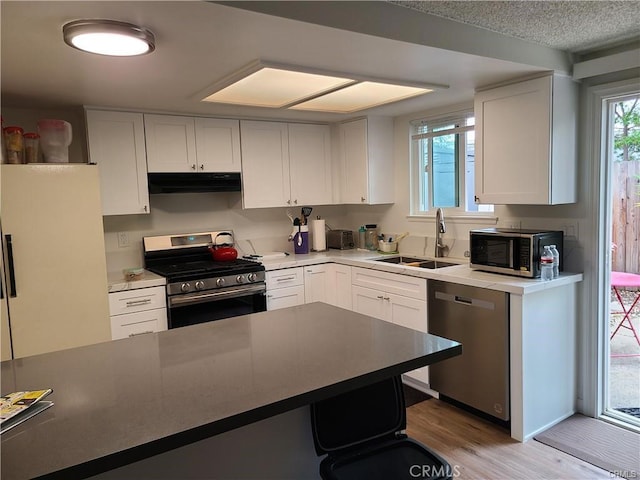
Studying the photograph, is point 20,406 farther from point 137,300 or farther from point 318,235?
point 318,235

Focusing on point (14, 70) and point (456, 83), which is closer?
point (14, 70)

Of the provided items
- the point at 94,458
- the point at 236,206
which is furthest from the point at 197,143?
the point at 94,458

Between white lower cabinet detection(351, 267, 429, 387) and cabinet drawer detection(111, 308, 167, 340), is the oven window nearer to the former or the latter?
cabinet drawer detection(111, 308, 167, 340)

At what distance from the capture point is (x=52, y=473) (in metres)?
0.90

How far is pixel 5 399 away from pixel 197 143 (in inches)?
107

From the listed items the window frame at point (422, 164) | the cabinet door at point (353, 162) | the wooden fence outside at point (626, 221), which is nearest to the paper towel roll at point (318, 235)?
the cabinet door at point (353, 162)

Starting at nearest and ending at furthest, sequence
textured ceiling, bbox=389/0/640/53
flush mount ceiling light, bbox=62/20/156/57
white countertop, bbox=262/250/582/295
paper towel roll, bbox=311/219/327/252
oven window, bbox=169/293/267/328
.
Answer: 1. flush mount ceiling light, bbox=62/20/156/57
2. textured ceiling, bbox=389/0/640/53
3. white countertop, bbox=262/250/582/295
4. oven window, bbox=169/293/267/328
5. paper towel roll, bbox=311/219/327/252

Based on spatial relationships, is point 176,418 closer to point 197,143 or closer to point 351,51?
point 351,51

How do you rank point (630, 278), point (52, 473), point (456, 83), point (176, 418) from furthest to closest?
1. point (630, 278)
2. point (456, 83)
3. point (176, 418)
4. point (52, 473)

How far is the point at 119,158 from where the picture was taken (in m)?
3.32

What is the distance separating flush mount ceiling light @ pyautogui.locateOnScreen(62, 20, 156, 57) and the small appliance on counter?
2.82 m

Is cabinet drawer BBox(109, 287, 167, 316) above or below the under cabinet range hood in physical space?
below

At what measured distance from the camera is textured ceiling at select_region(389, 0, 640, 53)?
2.00 meters

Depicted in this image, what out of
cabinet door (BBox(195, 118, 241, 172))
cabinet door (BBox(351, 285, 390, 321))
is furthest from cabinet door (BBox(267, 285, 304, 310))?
cabinet door (BBox(195, 118, 241, 172))
